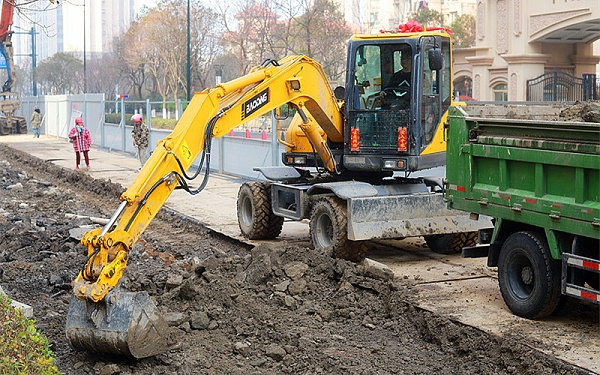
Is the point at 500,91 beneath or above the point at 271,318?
above

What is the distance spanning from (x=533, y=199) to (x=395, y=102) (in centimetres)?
371

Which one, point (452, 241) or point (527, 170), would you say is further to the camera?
point (452, 241)

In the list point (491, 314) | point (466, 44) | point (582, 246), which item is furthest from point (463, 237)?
point (466, 44)

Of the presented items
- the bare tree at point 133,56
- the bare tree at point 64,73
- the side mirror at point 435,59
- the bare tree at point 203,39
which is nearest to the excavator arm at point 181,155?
the side mirror at point 435,59

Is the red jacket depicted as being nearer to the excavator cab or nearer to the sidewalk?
the sidewalk

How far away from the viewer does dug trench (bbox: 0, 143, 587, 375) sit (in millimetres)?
7512

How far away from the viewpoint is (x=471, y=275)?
34.5 feet

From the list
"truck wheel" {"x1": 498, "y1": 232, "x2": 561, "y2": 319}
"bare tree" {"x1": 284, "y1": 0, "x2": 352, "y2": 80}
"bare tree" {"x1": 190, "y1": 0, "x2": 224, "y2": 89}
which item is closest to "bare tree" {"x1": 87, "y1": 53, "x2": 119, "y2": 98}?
"bare tree" {"x1": 190, "y1": 0, "x2": 224, "y2": 89}

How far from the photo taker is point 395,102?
456 inches

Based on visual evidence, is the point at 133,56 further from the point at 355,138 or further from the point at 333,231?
the point at 333,231

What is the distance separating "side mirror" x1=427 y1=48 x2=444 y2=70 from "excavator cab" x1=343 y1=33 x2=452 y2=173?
336 millimetres

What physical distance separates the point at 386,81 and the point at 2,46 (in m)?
33.9

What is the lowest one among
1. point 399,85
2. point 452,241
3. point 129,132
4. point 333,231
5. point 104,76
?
point 452,241

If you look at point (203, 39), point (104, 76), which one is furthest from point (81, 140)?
point (104, 76)
